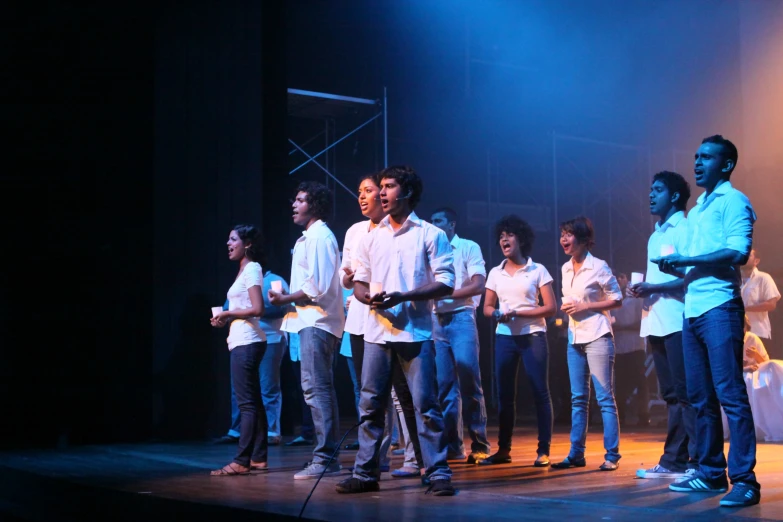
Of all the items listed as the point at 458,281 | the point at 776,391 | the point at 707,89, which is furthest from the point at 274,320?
the point at 707,89

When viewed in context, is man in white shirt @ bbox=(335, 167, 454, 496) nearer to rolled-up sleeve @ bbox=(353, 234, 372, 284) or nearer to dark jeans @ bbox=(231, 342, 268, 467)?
rolled-up sleeve @ bbox=(353, 234, 372, 284)

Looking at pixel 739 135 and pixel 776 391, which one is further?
pixel 739 135

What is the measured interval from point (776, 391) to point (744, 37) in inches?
169

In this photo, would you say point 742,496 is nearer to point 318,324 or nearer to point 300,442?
point 318,324

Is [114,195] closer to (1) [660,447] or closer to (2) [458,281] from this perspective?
(2) [458,281]

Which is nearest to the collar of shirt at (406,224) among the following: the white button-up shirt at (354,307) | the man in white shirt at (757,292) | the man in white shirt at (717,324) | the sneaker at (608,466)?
the white button-up shirt at (354,307)

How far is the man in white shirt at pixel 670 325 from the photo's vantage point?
405cm

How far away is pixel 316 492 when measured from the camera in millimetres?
3846

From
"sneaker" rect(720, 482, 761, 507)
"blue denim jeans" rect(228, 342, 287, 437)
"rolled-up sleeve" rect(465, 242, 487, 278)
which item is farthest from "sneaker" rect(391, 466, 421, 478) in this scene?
"blue denim jeans" rect(228, 342, 287, 437)

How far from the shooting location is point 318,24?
369 inches

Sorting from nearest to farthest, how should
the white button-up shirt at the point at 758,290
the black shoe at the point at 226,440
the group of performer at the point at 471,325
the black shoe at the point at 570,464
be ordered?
the group of performer at the point at 471,325 < the black shoe at the point at 570,464 < the black shoe at the point at 226,440 < the white button-up shirt at the point at 758,290

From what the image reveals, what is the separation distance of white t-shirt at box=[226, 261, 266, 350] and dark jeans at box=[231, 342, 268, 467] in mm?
38

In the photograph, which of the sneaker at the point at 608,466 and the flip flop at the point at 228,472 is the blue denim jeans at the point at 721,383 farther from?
the flip flop at the point at 228,472

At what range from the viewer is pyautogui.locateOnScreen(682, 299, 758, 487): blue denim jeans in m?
3.36
